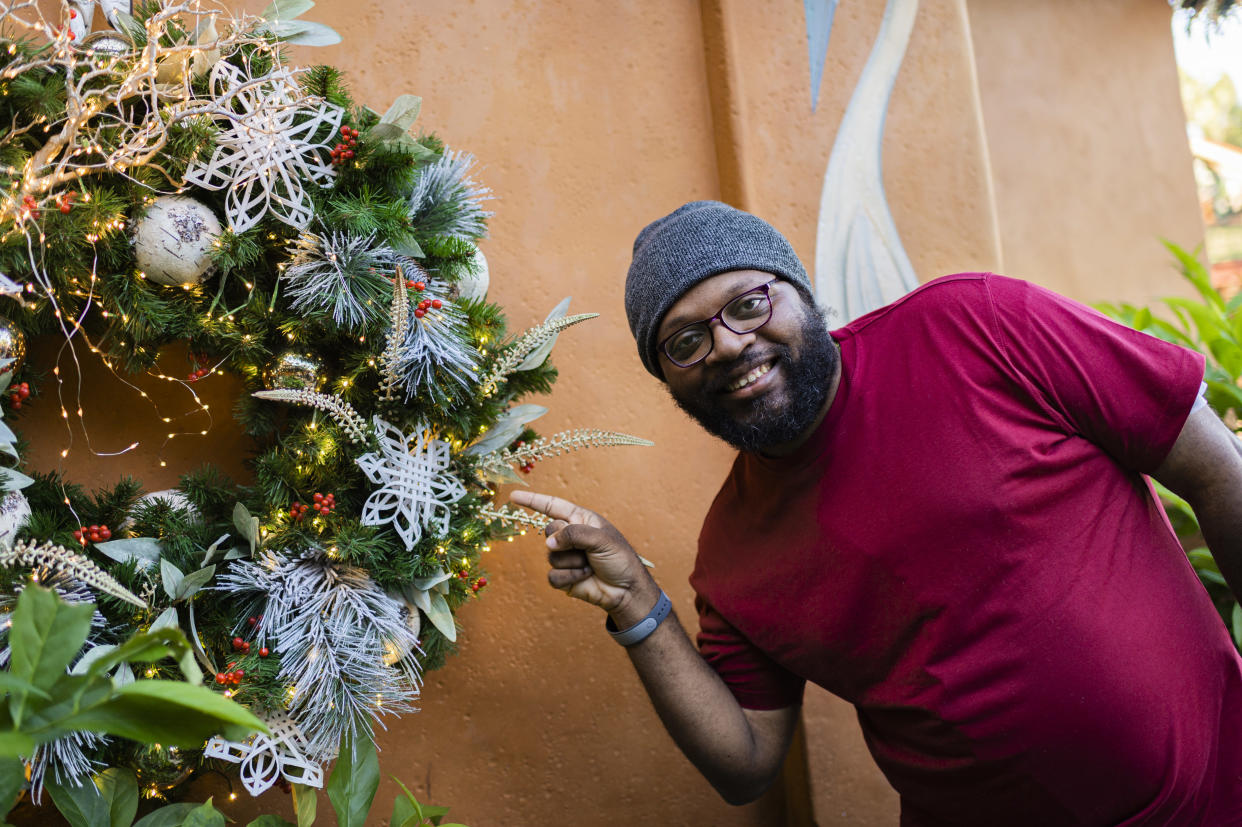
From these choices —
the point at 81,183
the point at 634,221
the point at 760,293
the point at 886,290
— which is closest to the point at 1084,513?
the point at 760,293

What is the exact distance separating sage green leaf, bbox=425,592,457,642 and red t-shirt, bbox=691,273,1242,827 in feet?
1.85

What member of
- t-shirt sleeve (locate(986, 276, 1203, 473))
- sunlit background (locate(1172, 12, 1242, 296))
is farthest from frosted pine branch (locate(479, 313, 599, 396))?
sunlit background (locate(1172, 12, 1242, 296))

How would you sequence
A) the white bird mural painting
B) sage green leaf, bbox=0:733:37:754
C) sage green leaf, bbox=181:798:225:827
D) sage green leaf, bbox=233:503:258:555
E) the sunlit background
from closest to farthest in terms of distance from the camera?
sage green leaf, bbox=0:733:37:754 → sage green leaf, bbox=181:798:225:827 → sage green leaf, bbox=233:503:258:555 → the white bird mural painting → the sunlit background

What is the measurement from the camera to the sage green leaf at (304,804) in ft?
4.37

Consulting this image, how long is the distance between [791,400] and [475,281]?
0.60 m

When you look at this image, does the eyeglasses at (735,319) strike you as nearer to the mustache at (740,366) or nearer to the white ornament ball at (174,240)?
the mustache at (740,366)

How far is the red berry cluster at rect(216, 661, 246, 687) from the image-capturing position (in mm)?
1218

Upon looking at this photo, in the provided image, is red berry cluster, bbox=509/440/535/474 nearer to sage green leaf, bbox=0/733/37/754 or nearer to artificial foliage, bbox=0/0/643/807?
artificial foliage, bbox=0/0/643/807

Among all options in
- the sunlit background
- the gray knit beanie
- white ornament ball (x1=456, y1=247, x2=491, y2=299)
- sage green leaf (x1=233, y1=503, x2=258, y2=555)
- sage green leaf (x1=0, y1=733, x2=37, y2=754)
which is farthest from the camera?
the sunlit background

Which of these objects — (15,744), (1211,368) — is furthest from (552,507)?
(1211,368)

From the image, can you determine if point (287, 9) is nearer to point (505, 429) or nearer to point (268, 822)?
point (505, 429)

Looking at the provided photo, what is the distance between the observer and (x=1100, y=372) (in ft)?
4.28

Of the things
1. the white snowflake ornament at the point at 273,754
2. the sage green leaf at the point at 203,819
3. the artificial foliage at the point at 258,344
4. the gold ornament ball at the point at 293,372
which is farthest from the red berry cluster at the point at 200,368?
the sage green leaf at the point at 203,819

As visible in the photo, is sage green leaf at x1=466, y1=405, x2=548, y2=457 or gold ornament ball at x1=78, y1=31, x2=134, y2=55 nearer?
gold ornament ball at x1=78, y1=31, x2=134, y2=55
